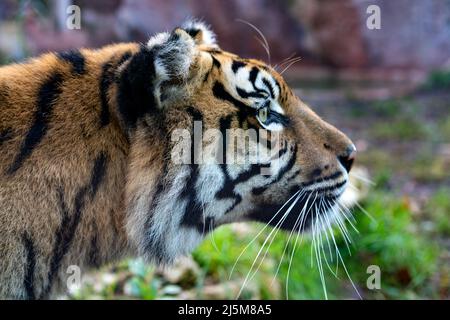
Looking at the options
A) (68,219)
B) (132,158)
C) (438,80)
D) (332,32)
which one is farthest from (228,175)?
(332,32)

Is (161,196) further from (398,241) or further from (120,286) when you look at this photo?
(398,241)

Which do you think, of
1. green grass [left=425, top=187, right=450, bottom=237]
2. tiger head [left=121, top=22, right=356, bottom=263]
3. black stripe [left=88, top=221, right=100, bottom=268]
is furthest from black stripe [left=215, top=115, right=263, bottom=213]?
green grass [left=425, top=187, right=450, bottom=237]

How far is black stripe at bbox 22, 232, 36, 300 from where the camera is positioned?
255cm

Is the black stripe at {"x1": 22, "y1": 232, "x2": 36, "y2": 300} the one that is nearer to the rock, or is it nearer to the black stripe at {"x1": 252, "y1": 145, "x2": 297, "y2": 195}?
the black stripe at {"x1": 252, "y1": 145, "x2": 297, "y2": 195}

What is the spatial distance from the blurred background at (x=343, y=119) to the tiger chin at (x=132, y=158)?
0.42 meters

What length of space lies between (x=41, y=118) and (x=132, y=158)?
0.40 meters

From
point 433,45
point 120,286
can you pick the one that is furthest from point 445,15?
point 120,286

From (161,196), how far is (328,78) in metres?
9.07

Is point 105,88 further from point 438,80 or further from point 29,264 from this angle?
point 438,80

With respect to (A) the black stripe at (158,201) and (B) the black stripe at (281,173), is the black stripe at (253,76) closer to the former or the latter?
(B) the black stripe at (281,173)

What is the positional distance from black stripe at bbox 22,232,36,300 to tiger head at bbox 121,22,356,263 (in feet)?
1.33

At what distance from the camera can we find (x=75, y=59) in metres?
2.86

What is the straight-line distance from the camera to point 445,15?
396 inches

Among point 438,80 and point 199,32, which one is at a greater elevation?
point 438,80
